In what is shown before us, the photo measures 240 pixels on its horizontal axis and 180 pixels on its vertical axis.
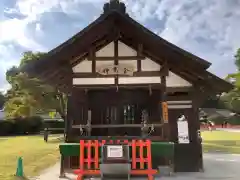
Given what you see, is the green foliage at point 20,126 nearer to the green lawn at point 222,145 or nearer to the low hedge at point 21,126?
the low hedge at point 21,126

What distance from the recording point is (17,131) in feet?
152

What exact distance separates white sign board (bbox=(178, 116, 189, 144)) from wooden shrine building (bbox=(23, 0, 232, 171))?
0.31 ft

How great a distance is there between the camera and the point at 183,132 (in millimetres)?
11703

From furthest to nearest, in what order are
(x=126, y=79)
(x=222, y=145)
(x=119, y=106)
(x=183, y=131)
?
1. (x=222, y=145)
2. (x=183, y=131)
3. (x=119, y=106)
4. (x=126, y=79)

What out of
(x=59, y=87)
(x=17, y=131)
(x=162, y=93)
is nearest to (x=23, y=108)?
(x=17, y=131)

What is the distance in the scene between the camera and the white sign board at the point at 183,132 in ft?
38.3

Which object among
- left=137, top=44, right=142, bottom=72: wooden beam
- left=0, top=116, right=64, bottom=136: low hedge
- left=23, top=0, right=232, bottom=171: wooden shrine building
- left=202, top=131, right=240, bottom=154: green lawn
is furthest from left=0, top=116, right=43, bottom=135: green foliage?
left=137, top=44, right=142, bottom=72: wooden beam

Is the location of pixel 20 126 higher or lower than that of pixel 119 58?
lower

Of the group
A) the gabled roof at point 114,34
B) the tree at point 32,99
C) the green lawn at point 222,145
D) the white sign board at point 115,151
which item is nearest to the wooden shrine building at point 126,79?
the gabled roof at point 114,34

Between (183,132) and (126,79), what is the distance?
11.6ft

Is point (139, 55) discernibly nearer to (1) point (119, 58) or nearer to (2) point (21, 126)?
(1) point (119, 58)

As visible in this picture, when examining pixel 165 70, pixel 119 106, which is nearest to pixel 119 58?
pixel 165 70

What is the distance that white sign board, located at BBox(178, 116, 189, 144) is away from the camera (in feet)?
38.3

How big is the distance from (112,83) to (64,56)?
2.01 m
